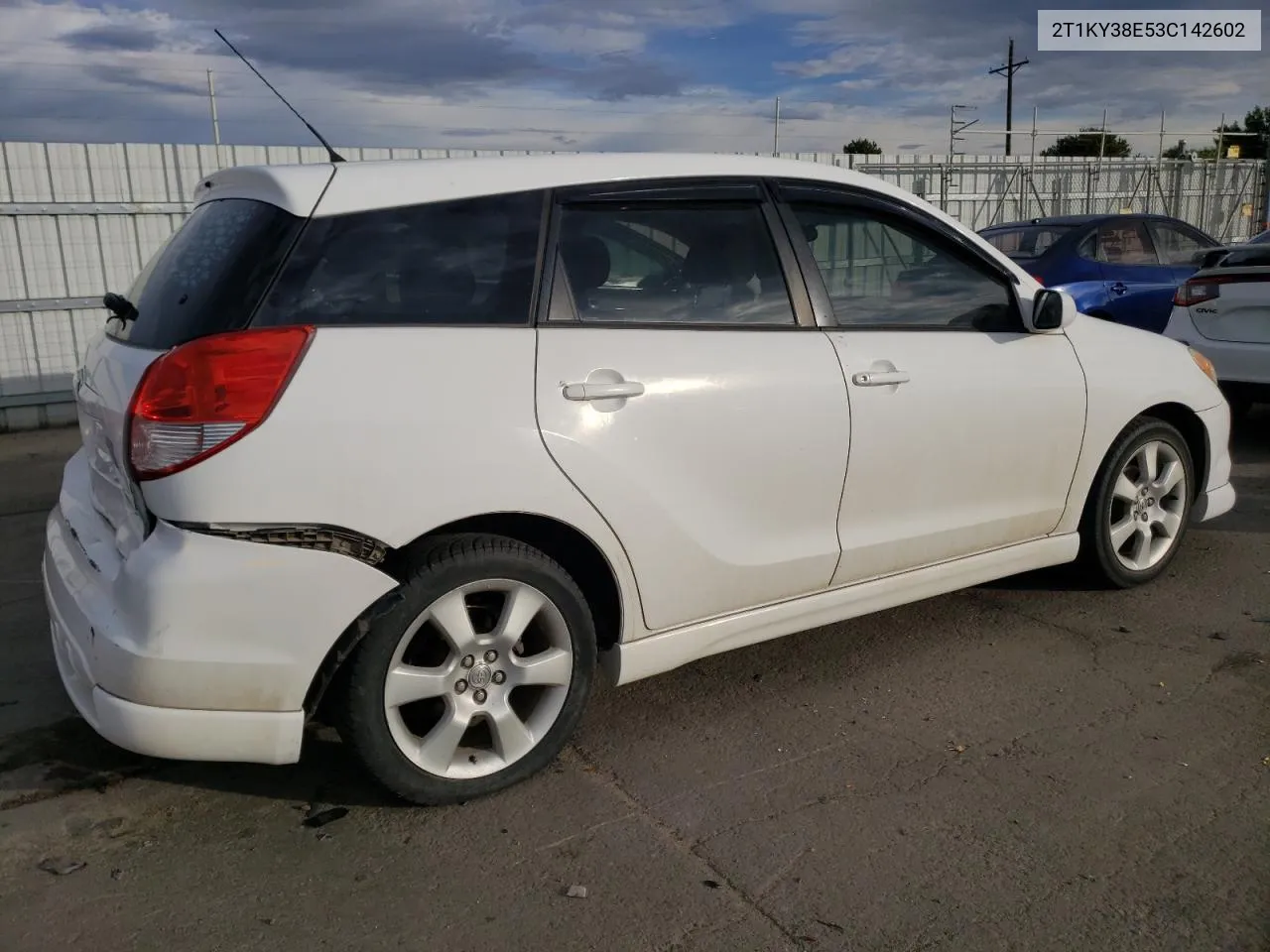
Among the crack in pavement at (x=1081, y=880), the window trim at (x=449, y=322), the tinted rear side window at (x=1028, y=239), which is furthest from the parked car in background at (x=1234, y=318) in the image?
the window trim at (x=449, y=322)

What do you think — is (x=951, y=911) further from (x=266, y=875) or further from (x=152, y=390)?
(x=152, y=390)

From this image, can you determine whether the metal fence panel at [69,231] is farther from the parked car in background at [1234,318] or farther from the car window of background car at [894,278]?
the car window of background car at [894,278]

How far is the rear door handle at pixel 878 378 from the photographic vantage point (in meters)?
3.54

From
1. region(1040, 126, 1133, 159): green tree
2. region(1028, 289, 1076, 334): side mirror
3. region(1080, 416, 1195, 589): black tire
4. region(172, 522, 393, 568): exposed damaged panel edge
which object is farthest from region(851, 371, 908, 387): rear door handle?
region(1040, 126, 1133, 159): green tree

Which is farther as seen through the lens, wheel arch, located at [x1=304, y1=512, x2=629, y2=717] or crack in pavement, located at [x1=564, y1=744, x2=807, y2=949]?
wheel arch, located at [x1=304, y1=512, x2=629, y2=717]

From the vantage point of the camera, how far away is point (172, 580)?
8.50ft

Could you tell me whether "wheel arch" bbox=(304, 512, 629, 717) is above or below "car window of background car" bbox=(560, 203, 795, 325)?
below

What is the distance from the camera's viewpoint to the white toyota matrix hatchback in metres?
2.66

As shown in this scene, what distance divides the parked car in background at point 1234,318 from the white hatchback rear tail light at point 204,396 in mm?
6734

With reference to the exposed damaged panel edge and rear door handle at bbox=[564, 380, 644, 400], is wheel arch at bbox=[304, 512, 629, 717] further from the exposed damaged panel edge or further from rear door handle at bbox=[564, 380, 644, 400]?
rear door handle at bbox=[564, 380, 644, 400]

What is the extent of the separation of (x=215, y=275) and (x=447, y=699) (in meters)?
1.27

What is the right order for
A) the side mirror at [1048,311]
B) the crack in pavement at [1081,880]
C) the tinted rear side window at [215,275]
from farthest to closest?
the side mirror at [1048,311]
the tinted rear side window at [215,275]
the crack in pavement at [1081,880]

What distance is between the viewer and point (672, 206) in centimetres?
342

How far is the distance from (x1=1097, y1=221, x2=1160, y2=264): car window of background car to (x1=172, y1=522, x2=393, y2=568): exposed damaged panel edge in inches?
347
